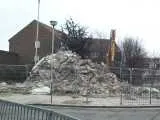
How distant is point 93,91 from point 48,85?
12.5ft

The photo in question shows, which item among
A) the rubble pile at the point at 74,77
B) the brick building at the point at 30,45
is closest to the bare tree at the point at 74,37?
the brick building at the point at 30,45

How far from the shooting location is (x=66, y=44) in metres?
66.7

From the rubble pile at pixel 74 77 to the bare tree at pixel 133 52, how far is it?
37.6 m

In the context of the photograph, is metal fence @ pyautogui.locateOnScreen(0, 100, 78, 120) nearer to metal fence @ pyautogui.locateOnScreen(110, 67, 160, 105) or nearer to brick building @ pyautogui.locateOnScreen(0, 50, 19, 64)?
metal fence @ pyautogui.locateOnScreen(110, 67, 160, 105)

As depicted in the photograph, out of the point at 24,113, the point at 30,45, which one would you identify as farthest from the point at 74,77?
the point at 30,45

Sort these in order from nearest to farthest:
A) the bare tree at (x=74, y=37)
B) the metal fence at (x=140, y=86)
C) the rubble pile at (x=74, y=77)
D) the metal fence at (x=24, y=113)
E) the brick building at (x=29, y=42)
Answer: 1. the metal fence at (x=24, y=113)
2. the metal fence at (x=140, y=86)
3. the rubble pile at (x=74, y=77)
4. the bare tree at (x=74, y=37)
5. the brick building at (x=29, y=42)

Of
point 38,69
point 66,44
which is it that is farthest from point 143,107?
point 66,44

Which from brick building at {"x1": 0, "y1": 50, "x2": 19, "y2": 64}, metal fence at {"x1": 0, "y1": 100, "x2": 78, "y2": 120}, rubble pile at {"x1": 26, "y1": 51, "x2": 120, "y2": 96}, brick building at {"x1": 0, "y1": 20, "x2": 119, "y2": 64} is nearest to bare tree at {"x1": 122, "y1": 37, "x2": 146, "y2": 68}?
brick building at {"x1": 0, "y1": 20, "x2": 119, "y2": 64}

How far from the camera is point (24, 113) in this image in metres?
10.2

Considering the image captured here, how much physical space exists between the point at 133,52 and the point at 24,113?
7770 centimetres

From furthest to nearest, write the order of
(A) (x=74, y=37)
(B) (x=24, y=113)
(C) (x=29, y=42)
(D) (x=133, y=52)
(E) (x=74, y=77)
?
(D) (x=133, y=52), (C) (x=29, y=42), (A) (x=74, y=37), (E) (x=74, y=77), (B) (x=24, y=113)

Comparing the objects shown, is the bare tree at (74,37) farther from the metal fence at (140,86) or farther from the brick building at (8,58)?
the metal fence at (140,86)

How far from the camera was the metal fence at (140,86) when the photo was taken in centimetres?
3034

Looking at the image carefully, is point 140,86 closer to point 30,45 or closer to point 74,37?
point 74,37
